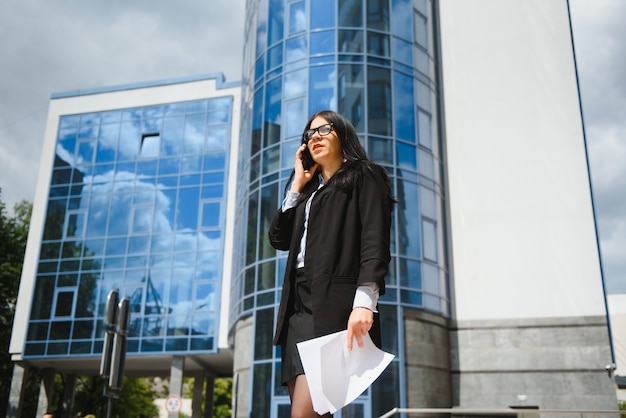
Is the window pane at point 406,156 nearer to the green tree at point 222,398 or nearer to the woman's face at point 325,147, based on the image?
the woman's face at point 325,147

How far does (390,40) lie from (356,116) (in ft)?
10.7

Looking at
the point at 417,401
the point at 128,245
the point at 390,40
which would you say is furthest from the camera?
the point at 128,245

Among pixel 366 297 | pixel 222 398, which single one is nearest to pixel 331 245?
pixel 366 297

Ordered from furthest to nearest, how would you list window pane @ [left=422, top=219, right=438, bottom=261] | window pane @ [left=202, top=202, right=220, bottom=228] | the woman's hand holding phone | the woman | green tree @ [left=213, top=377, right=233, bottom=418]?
1. green tree @ [left=213, top=377, right=233, bottom=418]
2. window pane @ [left=202, top=202, right=220, bottom=228]
3. window pane @ [left=422, top=219, right=438, bottom=261]
4. the woman's hand holding phone
5. the woman

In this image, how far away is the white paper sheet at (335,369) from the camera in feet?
8.13

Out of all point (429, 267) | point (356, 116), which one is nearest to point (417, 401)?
point (429, 267)

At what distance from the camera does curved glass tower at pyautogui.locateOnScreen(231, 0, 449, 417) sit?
1895 cm

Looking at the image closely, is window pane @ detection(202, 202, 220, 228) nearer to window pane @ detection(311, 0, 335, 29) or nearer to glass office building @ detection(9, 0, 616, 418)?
glass office building @ detection(9, 0, 616, 418)

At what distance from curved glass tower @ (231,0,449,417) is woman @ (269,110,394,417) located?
1560 centimetres

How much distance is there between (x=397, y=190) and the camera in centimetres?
1970

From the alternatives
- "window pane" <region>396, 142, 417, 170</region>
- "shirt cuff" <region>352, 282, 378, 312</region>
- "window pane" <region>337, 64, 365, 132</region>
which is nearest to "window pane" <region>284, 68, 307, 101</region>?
"window pane" <region>337, 64, 365, 132</region>

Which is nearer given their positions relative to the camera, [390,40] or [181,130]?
[390,40]

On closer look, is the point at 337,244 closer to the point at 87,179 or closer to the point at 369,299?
the point at 369,299

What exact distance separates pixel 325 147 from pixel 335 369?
107cm
